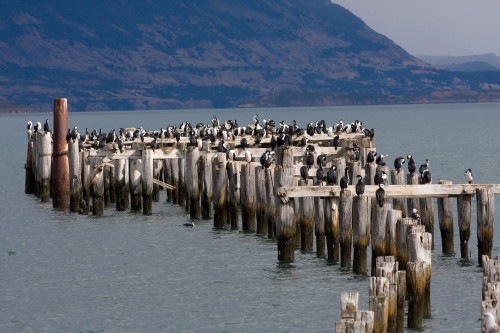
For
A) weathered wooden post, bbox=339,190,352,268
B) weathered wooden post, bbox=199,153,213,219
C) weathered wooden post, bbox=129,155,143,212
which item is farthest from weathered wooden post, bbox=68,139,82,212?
weathered wooden post, bbox=339,190,352,268

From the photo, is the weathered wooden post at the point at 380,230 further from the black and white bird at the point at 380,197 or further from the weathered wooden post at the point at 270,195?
the weathered wooden post at the point at 270,195

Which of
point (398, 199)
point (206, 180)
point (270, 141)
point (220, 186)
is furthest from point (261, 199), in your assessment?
point (270, 141)

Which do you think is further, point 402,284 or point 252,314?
point 252,314

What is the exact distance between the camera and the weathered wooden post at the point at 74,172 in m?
39.6

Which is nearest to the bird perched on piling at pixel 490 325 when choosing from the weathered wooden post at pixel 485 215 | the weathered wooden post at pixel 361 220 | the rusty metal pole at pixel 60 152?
the weathered wooden post at pixel 361 220

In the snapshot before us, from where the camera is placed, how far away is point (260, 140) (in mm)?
44406

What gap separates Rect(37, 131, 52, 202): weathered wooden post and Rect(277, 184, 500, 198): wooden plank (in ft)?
61.3

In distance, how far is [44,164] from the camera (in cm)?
4391

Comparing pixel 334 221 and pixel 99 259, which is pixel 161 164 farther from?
pixel 334 221

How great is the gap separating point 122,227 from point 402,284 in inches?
750

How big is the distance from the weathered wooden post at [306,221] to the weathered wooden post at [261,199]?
6.85ft

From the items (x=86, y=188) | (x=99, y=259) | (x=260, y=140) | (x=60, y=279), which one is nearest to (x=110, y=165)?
(x=86, y=188)

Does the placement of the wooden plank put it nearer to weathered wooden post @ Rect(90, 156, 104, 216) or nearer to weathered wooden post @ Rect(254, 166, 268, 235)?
weathered wooden post @ Rect(254, 166, 268, 235)

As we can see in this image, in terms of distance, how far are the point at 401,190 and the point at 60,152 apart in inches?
684
